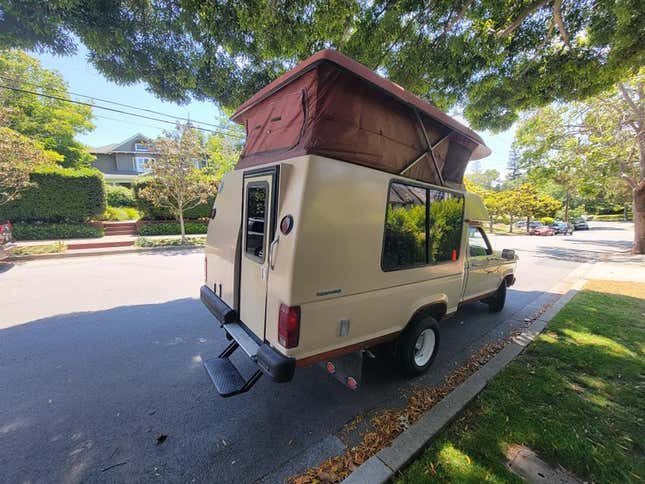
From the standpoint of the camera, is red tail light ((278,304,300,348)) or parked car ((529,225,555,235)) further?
parked car ((529,225,555,235))

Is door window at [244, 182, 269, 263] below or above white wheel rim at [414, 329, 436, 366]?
above

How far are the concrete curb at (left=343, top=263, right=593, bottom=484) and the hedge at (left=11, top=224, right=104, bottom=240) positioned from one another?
1553cm

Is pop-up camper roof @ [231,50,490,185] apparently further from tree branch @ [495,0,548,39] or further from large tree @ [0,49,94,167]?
large tree @ [0,49,94,167]

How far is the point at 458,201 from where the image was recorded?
3.66 metres

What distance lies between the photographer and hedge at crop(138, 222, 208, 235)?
14.2 meters

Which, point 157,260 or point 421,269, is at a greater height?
point 421,269

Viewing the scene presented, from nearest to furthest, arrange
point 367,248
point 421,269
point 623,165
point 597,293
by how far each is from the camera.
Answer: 1. point 367,248
2. point 421,269
3. point 597,293
4. point 623,165

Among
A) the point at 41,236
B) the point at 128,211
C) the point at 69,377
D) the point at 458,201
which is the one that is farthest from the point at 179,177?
the point at 458,201

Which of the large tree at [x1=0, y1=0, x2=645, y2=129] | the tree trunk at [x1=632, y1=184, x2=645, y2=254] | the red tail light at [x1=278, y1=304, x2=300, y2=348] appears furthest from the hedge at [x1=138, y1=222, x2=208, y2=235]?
the tree trunk at [x1=632, y1=184, x2=645, y2=254]

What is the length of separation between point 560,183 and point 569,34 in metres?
14.8

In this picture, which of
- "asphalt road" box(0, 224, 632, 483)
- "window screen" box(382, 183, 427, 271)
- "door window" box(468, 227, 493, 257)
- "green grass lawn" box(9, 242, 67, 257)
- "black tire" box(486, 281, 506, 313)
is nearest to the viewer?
"asphalt road" box(0, 224, 632, 483)

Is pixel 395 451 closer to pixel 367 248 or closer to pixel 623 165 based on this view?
pixel 367 248

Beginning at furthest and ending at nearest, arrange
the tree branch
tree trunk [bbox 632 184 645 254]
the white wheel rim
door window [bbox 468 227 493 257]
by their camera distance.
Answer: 1. tree trunk [bbox 632 184 645 254]
2. the tree branch
3. door window [bbox 468 227 493 257]
4. the white wheel rim

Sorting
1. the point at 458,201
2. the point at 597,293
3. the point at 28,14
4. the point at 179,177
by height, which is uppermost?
the point at 28,14
